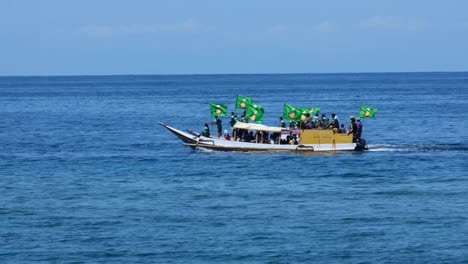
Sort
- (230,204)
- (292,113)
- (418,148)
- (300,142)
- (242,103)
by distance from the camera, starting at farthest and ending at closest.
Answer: (418,148), (242,103), (292,113), (300,142), (230,204)

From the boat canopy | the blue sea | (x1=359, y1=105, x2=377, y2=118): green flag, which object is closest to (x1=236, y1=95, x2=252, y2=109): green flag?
the boat canopy

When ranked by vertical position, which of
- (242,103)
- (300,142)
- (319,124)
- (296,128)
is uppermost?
(242,103)

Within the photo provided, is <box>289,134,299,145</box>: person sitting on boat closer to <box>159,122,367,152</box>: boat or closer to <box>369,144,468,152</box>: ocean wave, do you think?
<box>159,122,367,152</box>: boat

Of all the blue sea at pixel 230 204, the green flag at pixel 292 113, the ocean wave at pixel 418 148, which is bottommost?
the blue sea at pixel 230 204

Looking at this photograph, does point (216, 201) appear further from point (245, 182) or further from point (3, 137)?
point (3, 137)

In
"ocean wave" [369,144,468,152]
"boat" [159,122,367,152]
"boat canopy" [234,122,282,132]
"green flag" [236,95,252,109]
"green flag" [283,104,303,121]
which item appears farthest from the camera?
"green flag" [236,95,252,109]

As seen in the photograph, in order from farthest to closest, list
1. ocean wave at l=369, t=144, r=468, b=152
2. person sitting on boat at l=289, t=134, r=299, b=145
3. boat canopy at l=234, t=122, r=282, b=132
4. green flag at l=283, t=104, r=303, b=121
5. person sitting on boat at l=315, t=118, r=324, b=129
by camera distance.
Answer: ocean wave at l=369, t=144, r=468, b=152 < green flag at l=283, t=104, r=303, b=121 < person sitting on boat at l=315, t=118, r=324, b=129 < person sitting on boat at l=289, t=134, r=299, b=145 < boat canopy at l=234, t=122, r=282, b=132

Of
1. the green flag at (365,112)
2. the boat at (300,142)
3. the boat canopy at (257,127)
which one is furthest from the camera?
the green flag at (365,112)

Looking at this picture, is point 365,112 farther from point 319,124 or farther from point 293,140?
point 293,140

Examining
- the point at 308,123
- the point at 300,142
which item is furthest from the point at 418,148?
the point at 300,142

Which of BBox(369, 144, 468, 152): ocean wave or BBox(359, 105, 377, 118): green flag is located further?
BBox(359, 105, 377, 118): green flag

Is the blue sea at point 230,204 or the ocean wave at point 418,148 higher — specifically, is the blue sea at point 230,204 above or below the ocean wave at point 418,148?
below

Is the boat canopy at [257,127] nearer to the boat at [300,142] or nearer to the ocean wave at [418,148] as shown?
the boat at [300,142]

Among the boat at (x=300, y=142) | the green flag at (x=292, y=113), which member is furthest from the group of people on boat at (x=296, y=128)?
the green flag at (x=292, y=113)
